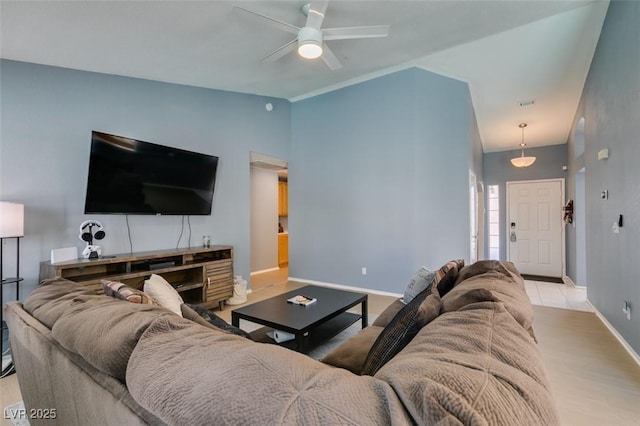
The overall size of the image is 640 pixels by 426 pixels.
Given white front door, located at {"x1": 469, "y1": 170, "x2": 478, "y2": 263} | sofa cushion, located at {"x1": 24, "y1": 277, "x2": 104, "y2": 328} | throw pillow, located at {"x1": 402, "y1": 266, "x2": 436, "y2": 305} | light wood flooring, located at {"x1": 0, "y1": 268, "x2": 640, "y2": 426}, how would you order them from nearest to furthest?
sofa cushion, located at {"x1": 24, "y1": 277, "x2": 104, "y2": 328}, light wood flooring, located at {"x1": 0, "y1": 268, "x2": 640, "y2": 426}, throw pillow, located at {"x1": 402, "y1": 266, "x2": 436, "y2": 305}, white front door, located at {"x1": 469, "y1": 170, "x2": 478, "y2": 263}

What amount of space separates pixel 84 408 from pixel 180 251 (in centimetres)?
272

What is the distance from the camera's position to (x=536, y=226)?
6574 millimetres

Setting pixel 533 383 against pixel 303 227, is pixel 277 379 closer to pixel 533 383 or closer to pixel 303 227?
pixel 533 383

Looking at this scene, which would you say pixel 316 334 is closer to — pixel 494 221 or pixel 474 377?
pixel 474 377

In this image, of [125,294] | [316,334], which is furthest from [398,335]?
[316,334]

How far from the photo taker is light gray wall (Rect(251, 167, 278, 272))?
6.25m

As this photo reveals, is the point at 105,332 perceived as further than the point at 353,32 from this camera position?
No

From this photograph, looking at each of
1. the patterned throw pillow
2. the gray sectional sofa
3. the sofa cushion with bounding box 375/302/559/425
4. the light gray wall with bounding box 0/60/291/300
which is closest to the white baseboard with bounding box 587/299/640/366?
the gray sectional sofa

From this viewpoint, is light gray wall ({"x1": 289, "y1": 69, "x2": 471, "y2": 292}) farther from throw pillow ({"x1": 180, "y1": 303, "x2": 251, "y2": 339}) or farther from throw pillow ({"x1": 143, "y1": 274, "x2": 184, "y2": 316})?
throw pillow ({"x1": 143, "y1": 274, "x2": 184, "y2": 316})

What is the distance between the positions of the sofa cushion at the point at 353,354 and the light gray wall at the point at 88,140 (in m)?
2.97

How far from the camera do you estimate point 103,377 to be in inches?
33.4

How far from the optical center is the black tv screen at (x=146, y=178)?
2959mm

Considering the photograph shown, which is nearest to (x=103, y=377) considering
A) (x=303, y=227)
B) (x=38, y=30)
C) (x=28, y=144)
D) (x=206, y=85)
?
(x=38, y=30)

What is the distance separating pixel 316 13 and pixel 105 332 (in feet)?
8.56
